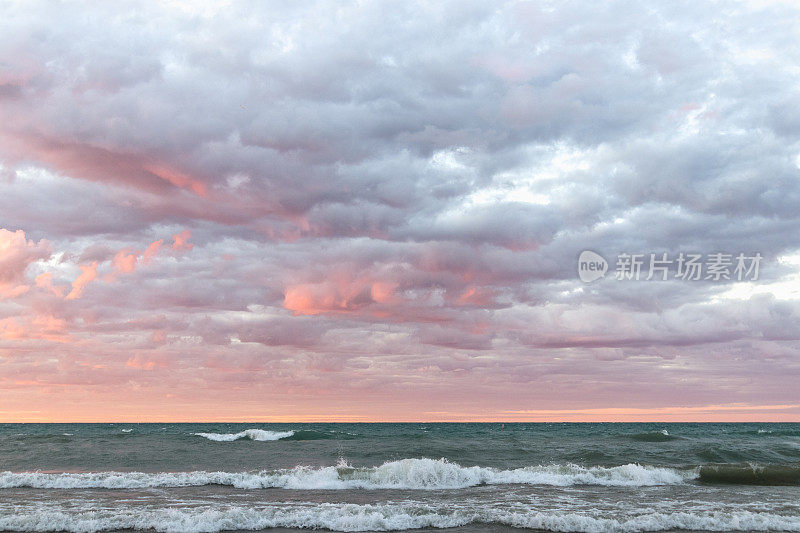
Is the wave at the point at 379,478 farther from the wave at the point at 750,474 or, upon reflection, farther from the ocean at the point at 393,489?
the wave at the point at 750,474

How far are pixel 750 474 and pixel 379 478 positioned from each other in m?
20.9

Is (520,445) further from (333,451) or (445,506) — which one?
(445,506)

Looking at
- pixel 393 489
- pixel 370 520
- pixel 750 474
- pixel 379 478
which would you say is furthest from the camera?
pixel 750 474

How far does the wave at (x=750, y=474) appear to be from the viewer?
107 feet

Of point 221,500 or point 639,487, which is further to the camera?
point 639,487

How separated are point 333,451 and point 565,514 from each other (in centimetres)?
2734

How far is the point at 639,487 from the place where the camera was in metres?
30.3

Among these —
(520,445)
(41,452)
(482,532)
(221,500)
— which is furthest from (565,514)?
(41,452)

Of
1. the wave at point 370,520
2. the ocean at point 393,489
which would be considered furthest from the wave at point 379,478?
the wave at point 370,520

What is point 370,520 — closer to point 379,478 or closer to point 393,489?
point 393,489

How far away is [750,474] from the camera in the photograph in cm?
3347

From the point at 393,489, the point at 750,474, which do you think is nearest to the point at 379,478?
the point at 393,489

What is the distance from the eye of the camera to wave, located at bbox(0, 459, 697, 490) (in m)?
30.3

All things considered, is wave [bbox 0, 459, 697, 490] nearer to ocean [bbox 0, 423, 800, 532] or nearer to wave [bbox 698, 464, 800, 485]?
ocean [bbox 0, 423, 800, 532]
